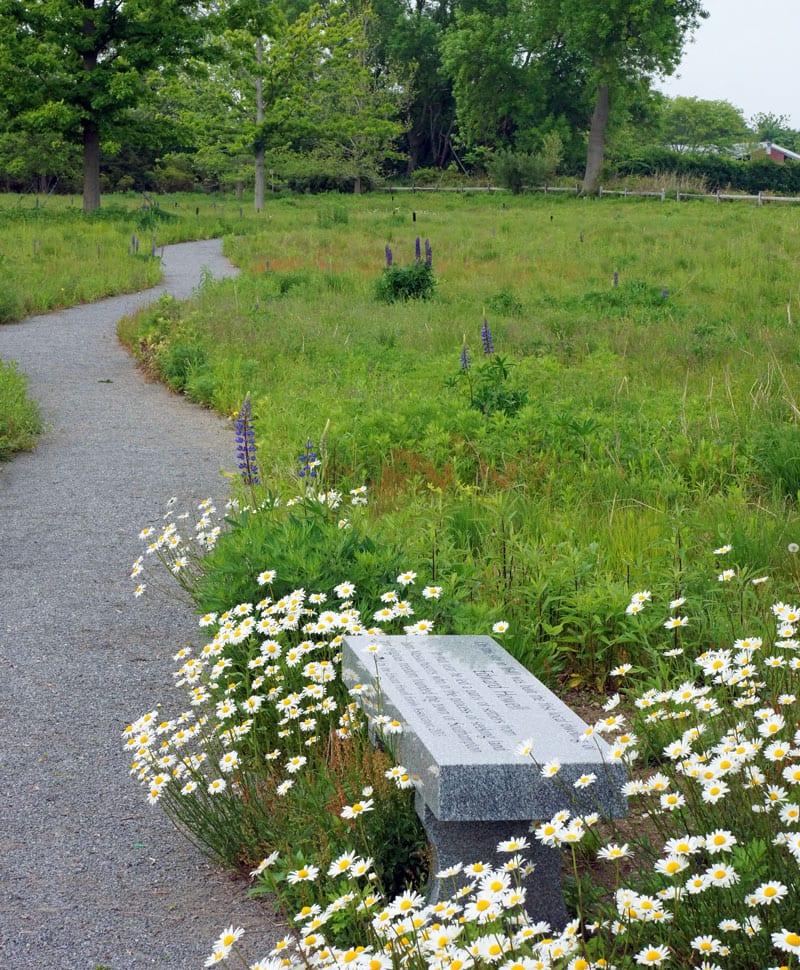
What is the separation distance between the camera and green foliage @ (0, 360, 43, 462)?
7.96m

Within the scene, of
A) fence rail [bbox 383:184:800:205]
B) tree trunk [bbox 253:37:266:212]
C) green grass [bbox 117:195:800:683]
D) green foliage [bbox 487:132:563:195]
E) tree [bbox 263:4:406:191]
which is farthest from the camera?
green foliage [bbox 487:132:563:195]

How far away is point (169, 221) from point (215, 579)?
86.8ft

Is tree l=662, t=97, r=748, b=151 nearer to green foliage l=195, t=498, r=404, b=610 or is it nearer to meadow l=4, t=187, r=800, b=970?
meadow l=4, t=187, r=800, b=970

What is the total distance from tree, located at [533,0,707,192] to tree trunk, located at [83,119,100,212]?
863 inches

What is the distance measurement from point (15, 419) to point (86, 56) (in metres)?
24.6

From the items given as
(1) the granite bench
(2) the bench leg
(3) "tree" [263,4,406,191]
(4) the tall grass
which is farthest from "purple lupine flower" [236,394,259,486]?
(3) "tree" [263,4,406,191]

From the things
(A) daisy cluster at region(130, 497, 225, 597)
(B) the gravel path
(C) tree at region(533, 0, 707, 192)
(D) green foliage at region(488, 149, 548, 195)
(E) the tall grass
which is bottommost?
(B) the gravel path

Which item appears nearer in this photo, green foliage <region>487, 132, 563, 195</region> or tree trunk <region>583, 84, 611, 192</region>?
tree trunk <region>583, 84, 611, 192</region>

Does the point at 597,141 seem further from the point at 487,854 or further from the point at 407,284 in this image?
the point at 487,854

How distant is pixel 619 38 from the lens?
1706 inches

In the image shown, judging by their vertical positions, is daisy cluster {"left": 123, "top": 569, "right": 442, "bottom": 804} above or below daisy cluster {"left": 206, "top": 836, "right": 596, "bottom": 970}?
below

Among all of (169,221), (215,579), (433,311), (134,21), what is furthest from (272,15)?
(215,579)

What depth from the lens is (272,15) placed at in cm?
3086

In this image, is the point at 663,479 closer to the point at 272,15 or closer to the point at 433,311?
the point at 433,311
